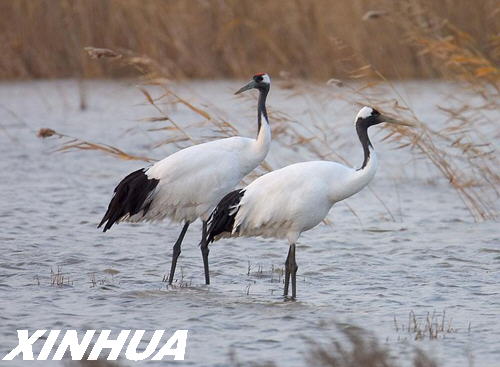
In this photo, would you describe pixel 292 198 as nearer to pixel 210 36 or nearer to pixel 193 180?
pixel 193 180

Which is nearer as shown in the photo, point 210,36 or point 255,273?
point 255,273

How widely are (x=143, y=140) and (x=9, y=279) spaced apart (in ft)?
23.6

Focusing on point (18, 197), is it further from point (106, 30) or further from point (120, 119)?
point (106, 30)

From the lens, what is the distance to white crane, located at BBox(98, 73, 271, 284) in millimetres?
7355

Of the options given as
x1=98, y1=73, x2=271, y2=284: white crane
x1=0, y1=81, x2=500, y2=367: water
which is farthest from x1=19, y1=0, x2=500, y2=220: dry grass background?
x1=98, y1=73, x2=271, y2=284: white crane

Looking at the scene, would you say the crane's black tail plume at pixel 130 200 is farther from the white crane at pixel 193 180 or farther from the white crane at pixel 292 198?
the white crane at pixel 292 198

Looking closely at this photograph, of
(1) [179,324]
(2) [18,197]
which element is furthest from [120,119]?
(1) [179,324]

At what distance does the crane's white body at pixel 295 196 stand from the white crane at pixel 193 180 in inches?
12.1

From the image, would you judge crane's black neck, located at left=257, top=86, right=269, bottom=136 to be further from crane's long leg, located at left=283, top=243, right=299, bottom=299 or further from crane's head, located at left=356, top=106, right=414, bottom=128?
crane's long leg, located at left=283, top=243, right=299, bottom=299

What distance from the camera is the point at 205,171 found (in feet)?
24.1

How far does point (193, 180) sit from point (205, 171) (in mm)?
105

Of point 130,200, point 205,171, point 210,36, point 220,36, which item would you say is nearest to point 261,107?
point 205,171

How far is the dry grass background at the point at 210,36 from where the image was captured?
16.2m

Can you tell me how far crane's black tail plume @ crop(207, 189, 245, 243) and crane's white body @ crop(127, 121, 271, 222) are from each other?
0.59 feet
